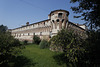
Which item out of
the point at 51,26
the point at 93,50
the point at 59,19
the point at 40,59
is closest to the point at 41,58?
the point at 40,59

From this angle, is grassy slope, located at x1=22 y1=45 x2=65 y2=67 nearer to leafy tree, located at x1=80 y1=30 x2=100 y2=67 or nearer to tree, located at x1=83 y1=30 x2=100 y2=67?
leafy tree, located at x1=80 y1=30 x2=100 y2=67

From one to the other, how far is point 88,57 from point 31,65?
26.0ft

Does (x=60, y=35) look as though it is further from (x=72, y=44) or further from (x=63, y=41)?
(x=72, y=44)

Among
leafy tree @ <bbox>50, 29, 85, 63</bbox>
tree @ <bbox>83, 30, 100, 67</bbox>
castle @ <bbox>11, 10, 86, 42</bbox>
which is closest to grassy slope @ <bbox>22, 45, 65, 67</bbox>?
leafy tree @ <bbox>50, 29, 85, 63</bbox>

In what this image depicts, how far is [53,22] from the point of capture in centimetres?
2006

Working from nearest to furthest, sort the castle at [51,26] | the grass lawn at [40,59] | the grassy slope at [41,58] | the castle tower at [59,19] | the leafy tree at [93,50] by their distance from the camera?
the leafy tree at [93,50] < the grass lawn at [40,59] < the grassy slope at [41,58] < the castle tower at [59,19] < the castle at [51,26]

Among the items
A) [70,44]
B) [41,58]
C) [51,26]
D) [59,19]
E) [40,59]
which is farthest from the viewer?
[51,26]

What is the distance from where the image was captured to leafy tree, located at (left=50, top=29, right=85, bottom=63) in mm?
7304

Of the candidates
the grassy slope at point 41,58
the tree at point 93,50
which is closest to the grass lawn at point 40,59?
the grassy slope at point 41,58

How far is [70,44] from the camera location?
7.51 meters

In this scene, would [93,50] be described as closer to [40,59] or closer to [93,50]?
[93,50]

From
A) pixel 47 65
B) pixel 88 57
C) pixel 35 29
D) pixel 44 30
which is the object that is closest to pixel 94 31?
pixel 88 57

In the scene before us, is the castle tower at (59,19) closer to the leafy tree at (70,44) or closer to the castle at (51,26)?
the castle at (51,26)

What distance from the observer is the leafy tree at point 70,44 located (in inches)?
288
